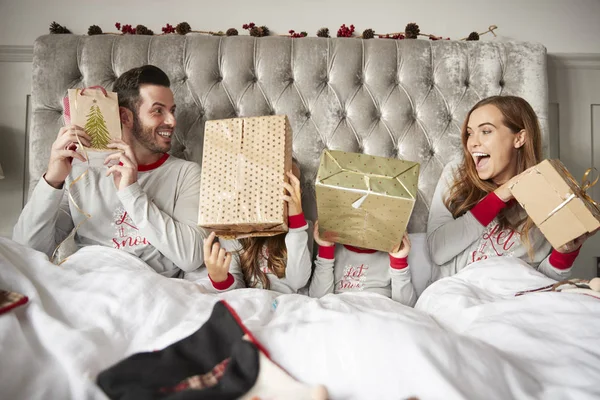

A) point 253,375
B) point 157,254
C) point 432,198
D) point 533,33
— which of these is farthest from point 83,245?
point 533,33

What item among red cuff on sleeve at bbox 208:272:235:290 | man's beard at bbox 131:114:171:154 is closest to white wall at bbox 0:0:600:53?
man's beard at bbox 131:114:171:154

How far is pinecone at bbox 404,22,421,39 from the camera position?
173 cm

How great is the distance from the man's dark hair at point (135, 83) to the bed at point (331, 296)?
0.19 metres

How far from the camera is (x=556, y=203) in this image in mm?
1106

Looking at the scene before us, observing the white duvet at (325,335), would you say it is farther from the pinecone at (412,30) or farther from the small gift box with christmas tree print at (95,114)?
the pinecone at (412,30)

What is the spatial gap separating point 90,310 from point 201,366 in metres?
0.35

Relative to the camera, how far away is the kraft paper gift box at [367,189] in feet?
3.34

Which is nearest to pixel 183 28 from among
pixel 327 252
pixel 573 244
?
pixel 327 252

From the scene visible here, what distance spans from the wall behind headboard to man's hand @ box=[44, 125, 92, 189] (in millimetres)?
754

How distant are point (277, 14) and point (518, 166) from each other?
125 centimetres

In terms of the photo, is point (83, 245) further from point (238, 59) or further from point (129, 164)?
point (238, 59)

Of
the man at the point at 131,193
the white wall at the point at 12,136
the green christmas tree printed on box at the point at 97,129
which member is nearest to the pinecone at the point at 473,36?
the man at the point at 131,193

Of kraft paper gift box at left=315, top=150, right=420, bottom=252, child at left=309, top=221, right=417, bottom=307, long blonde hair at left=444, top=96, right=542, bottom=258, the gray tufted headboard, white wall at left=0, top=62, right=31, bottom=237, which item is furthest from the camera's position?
white wall at left=0, top=62, right=31, bottom=237

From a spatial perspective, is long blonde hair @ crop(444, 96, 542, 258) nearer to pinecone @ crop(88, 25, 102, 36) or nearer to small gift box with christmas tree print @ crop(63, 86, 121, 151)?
small gift box with christmas tree print @ crop(63, 86, 121, 151)
